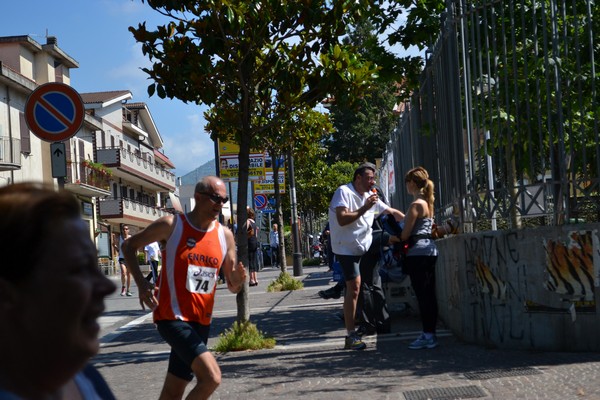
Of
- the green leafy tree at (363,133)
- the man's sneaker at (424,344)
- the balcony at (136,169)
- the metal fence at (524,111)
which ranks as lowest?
the man's sneaker at (424,344)

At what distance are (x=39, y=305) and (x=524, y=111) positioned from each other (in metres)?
7.42

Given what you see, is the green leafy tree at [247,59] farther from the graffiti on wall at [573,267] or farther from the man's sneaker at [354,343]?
the graffiti on wall at [573,267]

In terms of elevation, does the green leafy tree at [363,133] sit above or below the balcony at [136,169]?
above

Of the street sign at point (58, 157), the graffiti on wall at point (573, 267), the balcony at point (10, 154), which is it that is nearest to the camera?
the graffiti on wall at point (573, 267)

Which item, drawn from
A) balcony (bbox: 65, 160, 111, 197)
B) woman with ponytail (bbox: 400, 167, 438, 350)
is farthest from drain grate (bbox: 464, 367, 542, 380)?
balcony (bbox: 65, 160, 111, 197)

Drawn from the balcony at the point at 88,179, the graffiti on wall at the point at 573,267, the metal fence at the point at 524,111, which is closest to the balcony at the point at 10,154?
the balcony at the point at 88,179

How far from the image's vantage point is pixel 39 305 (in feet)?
4.42

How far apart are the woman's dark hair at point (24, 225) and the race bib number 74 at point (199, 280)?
415 cm

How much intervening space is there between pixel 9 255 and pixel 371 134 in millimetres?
70338

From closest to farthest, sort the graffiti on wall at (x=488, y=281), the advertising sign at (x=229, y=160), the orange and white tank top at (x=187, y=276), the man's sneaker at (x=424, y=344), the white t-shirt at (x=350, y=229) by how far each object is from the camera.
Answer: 1. the orange and white tank top at (x=187, y=276)
2. the graffiti on wall at (x=488, y=281)
3. the man's sneaker at (x=424, y=344)
4. the white t-shirt at (x=350, y=229)
5. the advertising sign at (x=229, y=160)

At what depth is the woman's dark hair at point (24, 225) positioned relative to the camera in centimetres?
134

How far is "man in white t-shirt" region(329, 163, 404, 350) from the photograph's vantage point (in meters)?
9.21

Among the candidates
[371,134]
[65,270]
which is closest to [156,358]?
[65,270]

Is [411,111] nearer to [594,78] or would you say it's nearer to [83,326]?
[594,78]
